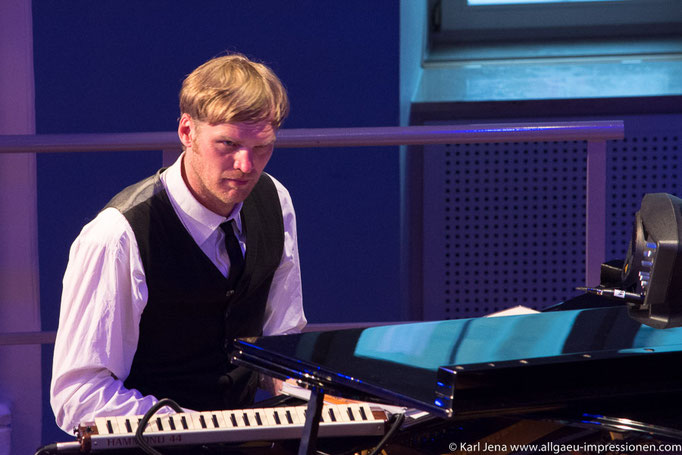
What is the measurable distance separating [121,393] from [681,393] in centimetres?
75

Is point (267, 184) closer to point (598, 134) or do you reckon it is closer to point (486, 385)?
point (598, 134)

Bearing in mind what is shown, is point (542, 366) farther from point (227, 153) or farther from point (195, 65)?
point (195, 65)

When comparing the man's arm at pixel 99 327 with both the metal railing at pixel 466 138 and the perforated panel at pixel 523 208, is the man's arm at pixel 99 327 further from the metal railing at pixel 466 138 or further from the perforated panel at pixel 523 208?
the perforated panel at pixel 523 208

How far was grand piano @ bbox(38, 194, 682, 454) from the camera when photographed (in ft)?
2.46

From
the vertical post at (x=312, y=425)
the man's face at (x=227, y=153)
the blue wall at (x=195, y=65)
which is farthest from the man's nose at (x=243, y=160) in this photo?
the blue wall at (x=195, y=65)

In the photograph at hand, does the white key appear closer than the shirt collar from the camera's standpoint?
Yes

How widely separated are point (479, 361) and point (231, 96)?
2.35ft

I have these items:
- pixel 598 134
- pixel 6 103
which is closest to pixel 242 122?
pixel 598 134

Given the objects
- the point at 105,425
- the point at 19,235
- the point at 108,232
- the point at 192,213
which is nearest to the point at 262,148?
the point at 192,213

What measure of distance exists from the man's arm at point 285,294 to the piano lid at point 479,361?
2.20ft

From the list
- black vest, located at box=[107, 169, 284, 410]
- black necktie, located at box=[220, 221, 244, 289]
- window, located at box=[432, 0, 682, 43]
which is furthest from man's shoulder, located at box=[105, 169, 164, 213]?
window, located at box=[432, 0, 682, 43]

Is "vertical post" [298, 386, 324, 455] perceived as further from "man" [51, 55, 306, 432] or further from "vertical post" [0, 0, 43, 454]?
"vertical post" [0, 0, 43, 454]

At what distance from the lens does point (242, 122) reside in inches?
54.1

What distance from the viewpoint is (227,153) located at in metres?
1.38
